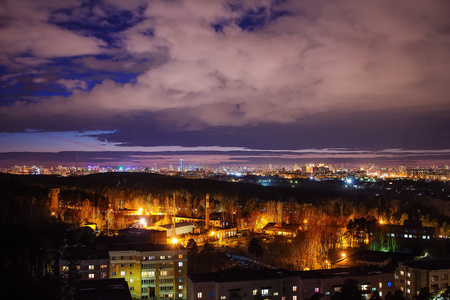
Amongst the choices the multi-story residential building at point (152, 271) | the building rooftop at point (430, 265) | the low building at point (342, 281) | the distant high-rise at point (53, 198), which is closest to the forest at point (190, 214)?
the distant high-rise at point (53, 198)

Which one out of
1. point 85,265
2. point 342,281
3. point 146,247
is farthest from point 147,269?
point 342,281

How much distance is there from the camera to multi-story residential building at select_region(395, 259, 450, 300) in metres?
12.2

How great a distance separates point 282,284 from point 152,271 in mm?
4173

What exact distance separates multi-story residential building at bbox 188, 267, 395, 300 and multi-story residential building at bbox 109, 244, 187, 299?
1.49 meters

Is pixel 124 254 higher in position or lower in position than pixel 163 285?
higher

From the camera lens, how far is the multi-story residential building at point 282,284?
10711mm

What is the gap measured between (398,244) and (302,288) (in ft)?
34.2

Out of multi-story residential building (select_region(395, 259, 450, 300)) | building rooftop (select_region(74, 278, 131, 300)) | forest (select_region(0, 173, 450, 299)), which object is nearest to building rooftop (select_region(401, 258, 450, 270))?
multi-story residential building (select_region(395, 259, 450, 300))

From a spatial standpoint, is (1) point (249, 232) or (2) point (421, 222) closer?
(2) point (421, 222)

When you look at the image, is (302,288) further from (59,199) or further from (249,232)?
(59,199)

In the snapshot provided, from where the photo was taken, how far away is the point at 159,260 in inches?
497

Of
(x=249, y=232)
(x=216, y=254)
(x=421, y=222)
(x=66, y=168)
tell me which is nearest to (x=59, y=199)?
(x=249, y=232)

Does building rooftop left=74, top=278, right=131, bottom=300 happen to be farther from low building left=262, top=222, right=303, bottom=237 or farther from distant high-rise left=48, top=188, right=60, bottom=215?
distant high-rise left=48, top=188, right=60, bottom=215

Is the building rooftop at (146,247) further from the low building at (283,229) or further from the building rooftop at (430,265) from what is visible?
the low building at (283,229)
